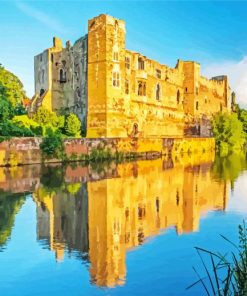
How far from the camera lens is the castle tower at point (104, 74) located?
32938 millimetres

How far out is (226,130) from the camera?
162ft

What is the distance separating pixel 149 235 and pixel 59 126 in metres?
24.8

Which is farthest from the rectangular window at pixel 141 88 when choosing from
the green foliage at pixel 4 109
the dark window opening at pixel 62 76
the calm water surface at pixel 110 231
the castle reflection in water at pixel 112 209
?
the calm water surface at pixel 110 231

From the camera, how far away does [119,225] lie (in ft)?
33.4

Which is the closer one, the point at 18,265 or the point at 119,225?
the point at 18,265

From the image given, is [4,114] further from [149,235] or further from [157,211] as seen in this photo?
[149,235]

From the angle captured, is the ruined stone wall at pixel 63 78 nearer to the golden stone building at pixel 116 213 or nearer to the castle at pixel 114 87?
the castle at pixel 114 87

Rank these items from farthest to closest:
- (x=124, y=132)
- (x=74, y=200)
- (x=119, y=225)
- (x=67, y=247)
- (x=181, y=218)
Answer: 1. (x=124, y=132)
2. (x=74, y=200)
3. (x=181, y=218)
4. (x=119, y=225)
5. (x=67, y=247)

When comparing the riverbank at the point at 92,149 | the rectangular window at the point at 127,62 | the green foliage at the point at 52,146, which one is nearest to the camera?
the riverbank at the point at 92,149

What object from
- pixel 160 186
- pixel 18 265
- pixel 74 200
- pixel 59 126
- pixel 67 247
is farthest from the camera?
pixel 59 126

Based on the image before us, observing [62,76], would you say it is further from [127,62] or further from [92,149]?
[92,149]

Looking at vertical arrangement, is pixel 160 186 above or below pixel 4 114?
below

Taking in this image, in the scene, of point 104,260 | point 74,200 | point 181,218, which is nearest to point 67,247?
point 104,260

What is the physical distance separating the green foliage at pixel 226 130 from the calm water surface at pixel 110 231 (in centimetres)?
3159
